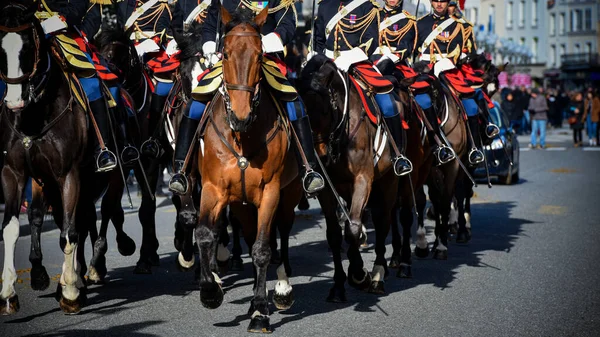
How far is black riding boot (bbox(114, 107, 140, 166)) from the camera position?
1081 centimetres

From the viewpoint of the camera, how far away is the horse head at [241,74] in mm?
8164

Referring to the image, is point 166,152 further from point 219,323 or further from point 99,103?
point 219,323

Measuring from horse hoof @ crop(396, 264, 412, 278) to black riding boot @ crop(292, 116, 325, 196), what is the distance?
2.45 m

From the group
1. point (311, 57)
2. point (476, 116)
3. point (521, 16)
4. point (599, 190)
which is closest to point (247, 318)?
point (311, 57)

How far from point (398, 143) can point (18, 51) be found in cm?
414

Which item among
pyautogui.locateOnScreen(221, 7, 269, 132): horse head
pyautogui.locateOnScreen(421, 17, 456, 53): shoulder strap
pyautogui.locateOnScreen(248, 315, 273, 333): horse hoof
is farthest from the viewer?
pyautogui.locateOnScreen(421, 17, 456, 53): shoulder strap

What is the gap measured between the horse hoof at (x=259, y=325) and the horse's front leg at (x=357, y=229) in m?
1.75

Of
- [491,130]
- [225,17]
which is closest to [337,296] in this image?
[225,17]

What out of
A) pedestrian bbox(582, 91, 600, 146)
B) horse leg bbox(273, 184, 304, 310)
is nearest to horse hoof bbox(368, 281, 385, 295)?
horse leg bbox(273, 184, 304, 310)

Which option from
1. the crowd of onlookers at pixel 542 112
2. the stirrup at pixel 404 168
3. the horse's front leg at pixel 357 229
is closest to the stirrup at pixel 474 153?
the stirrup at pixel 404 168

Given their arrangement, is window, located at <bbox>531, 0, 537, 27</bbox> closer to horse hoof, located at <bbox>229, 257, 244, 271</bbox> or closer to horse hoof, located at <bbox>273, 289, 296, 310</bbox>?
horse hoof, located at <bbox>229, 257, 244, 271</bbox>

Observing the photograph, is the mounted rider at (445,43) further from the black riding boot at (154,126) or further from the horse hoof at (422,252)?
the black riding boot at (154,126)

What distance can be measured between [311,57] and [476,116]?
4.63 m

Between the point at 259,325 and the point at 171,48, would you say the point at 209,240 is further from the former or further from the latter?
the point at 171,48
